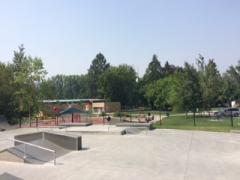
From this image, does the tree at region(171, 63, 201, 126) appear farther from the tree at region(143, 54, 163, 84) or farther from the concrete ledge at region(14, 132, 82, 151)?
the tree at region(143, 54, 163, 84)

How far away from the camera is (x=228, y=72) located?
135 m

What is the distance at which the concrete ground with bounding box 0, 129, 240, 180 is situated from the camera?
14891mm

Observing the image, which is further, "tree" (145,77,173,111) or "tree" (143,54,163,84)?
"tree" (143,54,163,84)

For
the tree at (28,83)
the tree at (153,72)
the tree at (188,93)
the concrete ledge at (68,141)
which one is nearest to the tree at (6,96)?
the tree at (28,83)

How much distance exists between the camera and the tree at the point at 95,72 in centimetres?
12948

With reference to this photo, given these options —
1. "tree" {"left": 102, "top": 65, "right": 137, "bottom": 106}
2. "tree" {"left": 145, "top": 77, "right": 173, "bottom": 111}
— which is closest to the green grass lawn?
"tree" {"left": 145, "top": 77, "right": 173, "bottom": 111}

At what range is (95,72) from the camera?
135m

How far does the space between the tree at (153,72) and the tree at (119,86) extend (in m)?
8.60

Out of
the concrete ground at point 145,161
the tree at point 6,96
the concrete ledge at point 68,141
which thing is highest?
the tree at point 6,96

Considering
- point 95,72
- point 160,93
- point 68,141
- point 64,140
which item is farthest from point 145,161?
point 95,72

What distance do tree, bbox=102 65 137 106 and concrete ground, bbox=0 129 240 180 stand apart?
78038mm

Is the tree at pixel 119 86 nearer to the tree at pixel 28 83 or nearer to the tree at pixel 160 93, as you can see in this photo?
the tree at pixel 160 93

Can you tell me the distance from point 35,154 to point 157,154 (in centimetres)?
617

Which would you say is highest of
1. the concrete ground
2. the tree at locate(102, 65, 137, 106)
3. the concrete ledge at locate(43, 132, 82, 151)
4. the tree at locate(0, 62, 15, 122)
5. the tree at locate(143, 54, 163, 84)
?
the tree at locate(143, 54, 163, 84)
